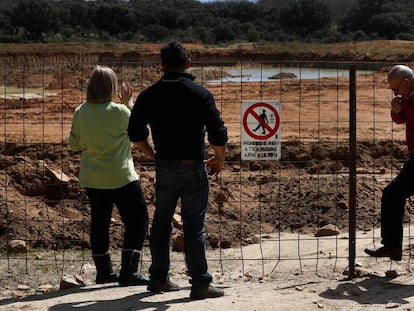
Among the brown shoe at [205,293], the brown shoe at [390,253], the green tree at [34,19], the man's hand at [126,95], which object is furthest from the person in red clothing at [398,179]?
the green tree at [34,19]

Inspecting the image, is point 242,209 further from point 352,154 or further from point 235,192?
point 352,154

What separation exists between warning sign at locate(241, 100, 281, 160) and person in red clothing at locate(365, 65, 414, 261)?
1.00 meters

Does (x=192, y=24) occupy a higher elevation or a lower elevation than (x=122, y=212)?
higher

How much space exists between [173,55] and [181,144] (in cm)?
64

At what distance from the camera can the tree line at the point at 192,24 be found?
7525 centimetres

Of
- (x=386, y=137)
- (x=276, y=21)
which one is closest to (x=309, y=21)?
(x=276, y=21)

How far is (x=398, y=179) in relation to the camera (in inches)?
259

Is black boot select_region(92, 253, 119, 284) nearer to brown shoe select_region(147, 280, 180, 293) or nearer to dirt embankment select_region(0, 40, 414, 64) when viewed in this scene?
brown shoe select_region(147, 280, 180, 293)

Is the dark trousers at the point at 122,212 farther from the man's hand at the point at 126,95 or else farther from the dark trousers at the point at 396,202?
the dark trousers at the point at 396,202

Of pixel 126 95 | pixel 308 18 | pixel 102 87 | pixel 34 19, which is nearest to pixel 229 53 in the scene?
pixel 34 19

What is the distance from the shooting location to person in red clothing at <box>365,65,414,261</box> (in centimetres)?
646

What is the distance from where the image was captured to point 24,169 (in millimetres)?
10656

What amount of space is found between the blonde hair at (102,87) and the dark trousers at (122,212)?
2.31ft

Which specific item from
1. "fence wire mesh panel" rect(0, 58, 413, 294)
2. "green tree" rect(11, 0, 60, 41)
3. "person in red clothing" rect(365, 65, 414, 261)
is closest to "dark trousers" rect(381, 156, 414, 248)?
"person in red clothing" rect(365, 65, 414, 261)
